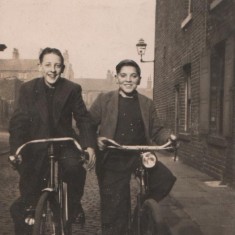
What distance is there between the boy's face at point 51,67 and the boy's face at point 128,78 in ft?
1.84

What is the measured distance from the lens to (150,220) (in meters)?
3.93

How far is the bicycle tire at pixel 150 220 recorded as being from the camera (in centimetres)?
376

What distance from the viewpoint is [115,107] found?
176 inches

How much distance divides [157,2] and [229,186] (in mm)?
12013

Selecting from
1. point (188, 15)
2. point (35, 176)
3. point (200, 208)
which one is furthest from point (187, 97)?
point (35, 176)

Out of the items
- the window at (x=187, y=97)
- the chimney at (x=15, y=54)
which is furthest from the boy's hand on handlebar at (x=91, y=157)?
the chimney at (x=15, y=54)

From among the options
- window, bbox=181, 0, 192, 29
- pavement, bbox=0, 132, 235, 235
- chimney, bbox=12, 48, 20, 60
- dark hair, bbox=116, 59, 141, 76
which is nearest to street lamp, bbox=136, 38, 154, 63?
window, bbox=181, 0, 192, 29

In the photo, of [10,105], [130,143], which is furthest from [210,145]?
[10,105]

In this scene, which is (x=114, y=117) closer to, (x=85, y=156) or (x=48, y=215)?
(x=85, y=156)

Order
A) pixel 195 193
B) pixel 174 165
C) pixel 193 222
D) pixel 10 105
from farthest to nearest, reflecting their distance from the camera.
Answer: pixel 10 105
pixel 174 165
pixel 195 193
pixel 193 222

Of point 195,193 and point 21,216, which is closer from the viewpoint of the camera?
point 21,216

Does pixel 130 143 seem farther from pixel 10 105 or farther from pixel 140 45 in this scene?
pixel 10 105

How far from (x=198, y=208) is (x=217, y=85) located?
157 inches

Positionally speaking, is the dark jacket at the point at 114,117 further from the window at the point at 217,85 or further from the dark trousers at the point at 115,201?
the window at the point at 217,85
